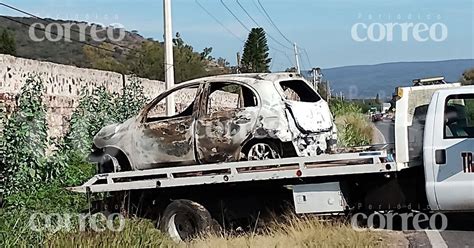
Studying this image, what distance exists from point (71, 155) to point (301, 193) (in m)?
5.64

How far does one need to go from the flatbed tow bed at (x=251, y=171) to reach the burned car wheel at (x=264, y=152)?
0.49 metres

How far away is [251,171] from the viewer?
1030 cm

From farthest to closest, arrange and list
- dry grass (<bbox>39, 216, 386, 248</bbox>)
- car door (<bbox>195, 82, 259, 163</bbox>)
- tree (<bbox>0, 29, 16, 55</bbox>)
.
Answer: tree (<bbox>0, 29, 16, 55</bbox>), car door (<bbox>195, 82, 259, 163</bbox>), dry grass (<bbox>39, 216, 386, 248</bbox>)

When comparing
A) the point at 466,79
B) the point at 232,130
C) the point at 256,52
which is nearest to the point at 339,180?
the point at 232,130

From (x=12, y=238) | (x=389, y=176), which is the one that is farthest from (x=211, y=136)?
(x=12, y=238)

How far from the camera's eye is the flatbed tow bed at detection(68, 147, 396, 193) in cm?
1000

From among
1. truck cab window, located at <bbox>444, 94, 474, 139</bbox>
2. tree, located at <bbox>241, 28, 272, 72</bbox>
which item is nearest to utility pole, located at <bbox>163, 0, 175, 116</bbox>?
truck cab window, located at <bbox>444, 94, 474, 139</bbox>

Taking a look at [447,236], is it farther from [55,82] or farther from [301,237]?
[55,82]

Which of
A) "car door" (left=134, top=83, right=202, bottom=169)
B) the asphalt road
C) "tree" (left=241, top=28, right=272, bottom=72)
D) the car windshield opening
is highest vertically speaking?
"tree" (left=241, top=28, right=272, bottom=72)

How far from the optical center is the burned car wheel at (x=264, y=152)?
35.3 feet

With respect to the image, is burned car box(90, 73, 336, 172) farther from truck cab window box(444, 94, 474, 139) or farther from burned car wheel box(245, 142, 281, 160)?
truck cab window box(444, 94, 474, 139)

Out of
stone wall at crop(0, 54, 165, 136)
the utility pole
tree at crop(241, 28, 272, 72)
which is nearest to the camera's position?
stone wall at crop(0, 54, 165, 136)

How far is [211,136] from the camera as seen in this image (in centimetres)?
1104

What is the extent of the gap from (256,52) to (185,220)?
52967 mm
